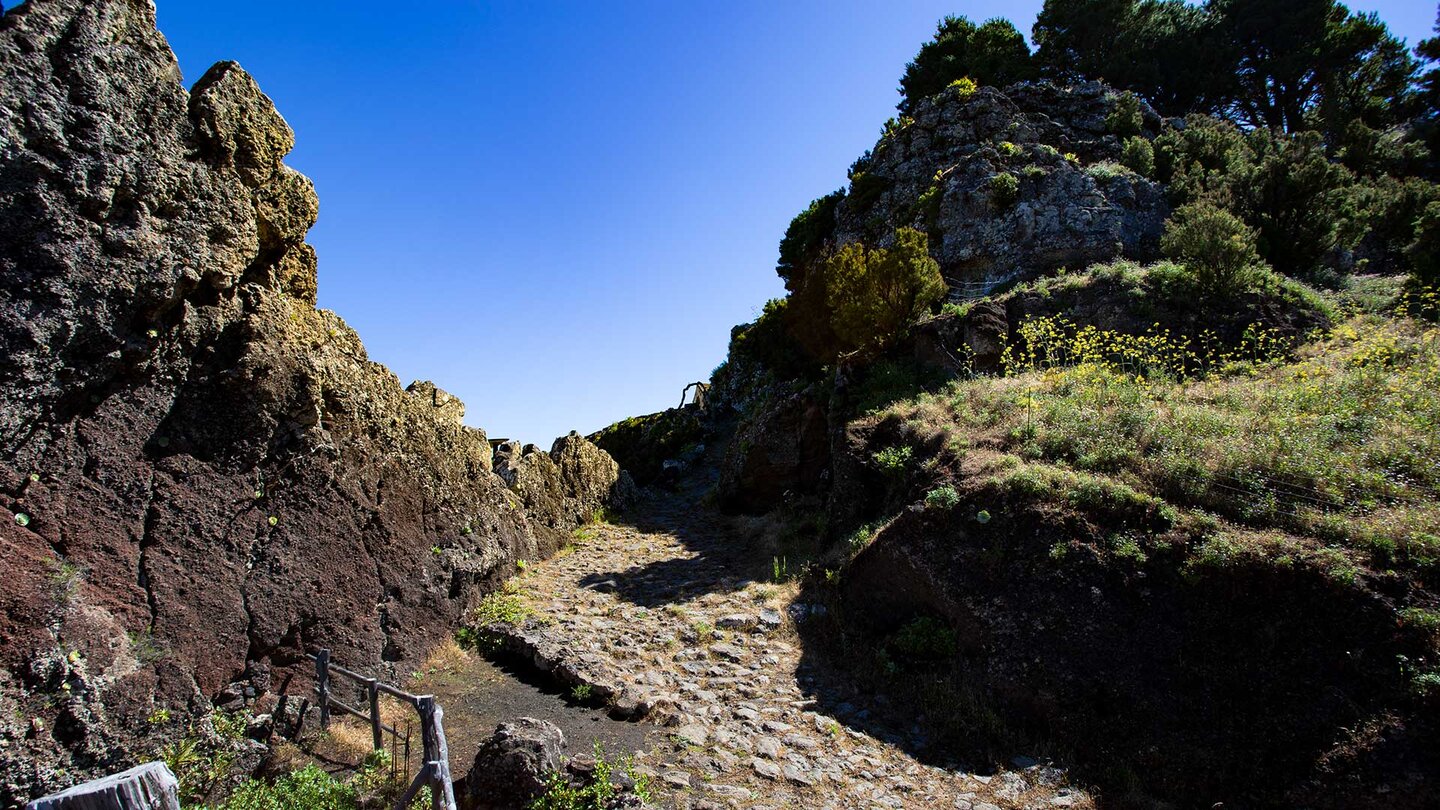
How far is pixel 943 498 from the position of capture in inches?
364

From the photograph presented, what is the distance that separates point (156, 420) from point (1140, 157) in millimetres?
28633

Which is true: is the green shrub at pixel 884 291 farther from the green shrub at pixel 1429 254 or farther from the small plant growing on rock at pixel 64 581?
the small plant growing on rock at pixel 64 581

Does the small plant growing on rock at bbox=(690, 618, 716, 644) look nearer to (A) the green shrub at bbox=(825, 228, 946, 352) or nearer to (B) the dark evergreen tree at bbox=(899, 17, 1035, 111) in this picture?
(A) the green shrub at bbox=(825, 228, 946, 352)

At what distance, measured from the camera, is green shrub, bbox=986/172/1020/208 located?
21.5 m

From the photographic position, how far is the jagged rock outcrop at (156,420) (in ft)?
16.6

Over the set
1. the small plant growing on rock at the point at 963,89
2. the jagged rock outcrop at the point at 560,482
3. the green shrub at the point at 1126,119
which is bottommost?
the jagged rock outcrop at the point at 560,482

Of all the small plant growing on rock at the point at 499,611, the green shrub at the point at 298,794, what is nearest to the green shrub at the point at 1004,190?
the small plant growing on rock at the point at 499,611

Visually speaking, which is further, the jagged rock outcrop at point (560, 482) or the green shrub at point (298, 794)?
the jagged rock outcrop at point (560, 482)

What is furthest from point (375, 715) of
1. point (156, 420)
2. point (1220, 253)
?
point (1220, 253)

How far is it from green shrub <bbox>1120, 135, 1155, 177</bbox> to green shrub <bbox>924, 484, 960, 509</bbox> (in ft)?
65.9

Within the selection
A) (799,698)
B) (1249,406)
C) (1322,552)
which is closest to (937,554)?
(799,698)

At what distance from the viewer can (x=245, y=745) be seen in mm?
5980

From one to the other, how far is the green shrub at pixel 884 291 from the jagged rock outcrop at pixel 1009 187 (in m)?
5.37

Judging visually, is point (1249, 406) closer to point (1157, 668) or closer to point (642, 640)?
point (1157, 668)
